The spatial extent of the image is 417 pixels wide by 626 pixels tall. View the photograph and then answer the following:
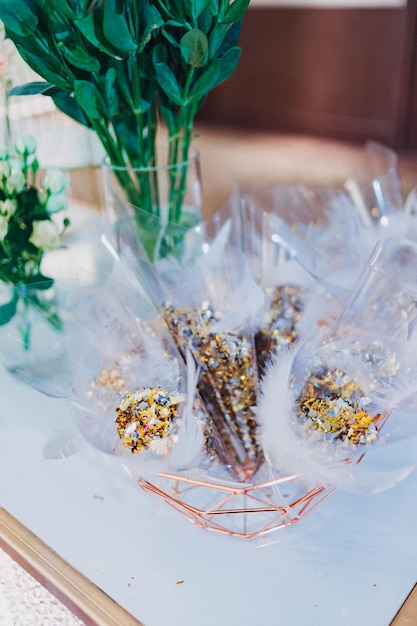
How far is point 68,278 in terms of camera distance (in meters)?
0.61

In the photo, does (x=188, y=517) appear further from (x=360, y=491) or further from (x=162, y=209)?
(x=162, y=209)

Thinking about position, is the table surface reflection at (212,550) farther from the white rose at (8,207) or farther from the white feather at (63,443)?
the white rose at (8,207)

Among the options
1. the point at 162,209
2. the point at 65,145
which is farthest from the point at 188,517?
the point at 65,145

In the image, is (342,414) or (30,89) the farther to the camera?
(30,89)

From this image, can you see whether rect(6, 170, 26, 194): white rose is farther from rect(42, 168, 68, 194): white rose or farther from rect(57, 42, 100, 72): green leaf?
rect(57, 42, 100, 72): green leaf

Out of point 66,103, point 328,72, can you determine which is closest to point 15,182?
point 66,103

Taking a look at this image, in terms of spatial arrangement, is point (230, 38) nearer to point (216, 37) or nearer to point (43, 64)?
point (216, 37)

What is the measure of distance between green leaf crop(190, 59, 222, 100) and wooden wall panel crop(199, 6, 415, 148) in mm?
2410

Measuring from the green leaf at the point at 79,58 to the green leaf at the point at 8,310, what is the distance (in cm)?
24

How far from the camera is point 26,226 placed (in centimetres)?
66

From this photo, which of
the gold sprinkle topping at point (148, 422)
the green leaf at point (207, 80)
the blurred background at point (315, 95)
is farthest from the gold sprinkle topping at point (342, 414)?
the blurred background at point (315, 95)

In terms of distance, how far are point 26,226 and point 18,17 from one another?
212 millimetres

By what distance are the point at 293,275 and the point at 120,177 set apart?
25 cm

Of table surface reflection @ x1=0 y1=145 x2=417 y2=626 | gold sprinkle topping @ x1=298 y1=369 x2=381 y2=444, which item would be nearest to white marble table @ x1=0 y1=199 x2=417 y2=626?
table surface reflection @ x1=0 y1=145 x2=417 y2=626
